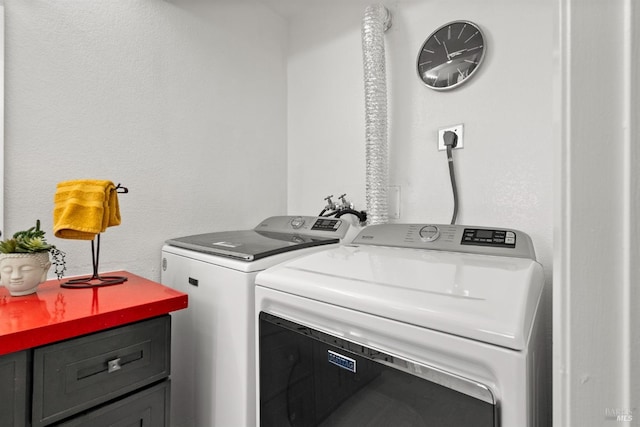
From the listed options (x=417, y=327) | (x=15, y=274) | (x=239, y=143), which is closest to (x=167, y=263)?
(x=15, y=274)

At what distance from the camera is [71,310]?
2.92 ft

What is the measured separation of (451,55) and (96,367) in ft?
5.94

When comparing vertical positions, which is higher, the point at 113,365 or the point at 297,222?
the point at 297,222

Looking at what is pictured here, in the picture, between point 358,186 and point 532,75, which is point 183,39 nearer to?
point 358,186

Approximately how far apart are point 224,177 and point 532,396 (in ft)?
5.46

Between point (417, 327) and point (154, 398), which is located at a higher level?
point (417, 327)

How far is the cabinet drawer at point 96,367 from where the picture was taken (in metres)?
0.78

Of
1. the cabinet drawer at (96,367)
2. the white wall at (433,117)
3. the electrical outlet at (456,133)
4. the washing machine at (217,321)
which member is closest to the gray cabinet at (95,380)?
the cabinet drawer at (96,367)

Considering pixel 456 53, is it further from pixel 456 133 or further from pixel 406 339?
pixel 406 339

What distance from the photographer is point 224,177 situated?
183 centimetres

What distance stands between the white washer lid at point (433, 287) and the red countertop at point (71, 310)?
36 cm

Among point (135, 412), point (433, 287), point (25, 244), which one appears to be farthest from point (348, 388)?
point (25, 244)

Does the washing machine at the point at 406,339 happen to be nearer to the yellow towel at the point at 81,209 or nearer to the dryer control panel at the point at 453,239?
the dryer control panel at the point at 453,239
